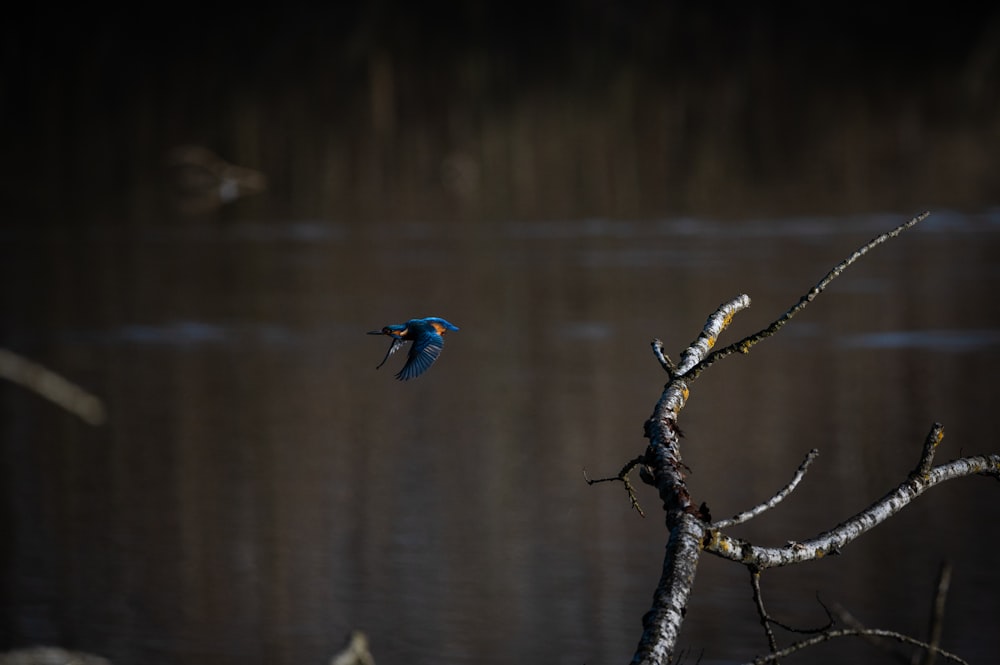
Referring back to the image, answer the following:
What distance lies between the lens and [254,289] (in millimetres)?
42312

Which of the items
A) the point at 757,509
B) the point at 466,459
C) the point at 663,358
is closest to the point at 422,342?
the point at 663,358

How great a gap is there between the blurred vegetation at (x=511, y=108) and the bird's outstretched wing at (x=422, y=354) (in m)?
65.0

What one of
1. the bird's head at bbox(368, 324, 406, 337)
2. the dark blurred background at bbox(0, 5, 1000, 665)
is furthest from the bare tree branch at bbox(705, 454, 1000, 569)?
the dark blurred background at bbox(0, 5, 1000, 665)

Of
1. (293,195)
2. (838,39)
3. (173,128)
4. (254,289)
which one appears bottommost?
(254,289)

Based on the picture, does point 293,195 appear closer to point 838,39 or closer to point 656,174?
point 656,174

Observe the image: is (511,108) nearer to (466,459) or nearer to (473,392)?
(473,392)

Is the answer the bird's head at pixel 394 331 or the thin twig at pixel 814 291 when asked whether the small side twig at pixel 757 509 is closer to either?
the thin twig at pixel 814 291

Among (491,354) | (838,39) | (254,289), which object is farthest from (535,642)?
(838,39)

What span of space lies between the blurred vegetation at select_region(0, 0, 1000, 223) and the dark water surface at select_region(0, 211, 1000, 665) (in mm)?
32567

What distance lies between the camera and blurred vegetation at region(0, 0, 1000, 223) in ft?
267

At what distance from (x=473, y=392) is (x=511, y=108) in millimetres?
91069

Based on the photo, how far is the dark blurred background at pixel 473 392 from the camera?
13.6 meters

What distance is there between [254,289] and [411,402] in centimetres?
1791

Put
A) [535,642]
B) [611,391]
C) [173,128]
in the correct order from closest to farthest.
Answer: [535,642], [611,391], [173,128]
